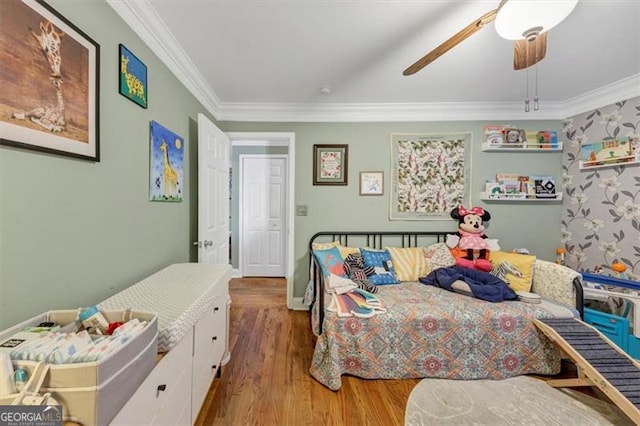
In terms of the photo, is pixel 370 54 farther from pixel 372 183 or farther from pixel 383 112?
pixel 372 183

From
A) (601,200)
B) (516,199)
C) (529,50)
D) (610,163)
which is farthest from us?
(516,199)

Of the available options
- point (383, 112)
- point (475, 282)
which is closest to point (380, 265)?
point (475, 282)

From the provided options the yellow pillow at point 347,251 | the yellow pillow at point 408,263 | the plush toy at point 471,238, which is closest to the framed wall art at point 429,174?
the plush toy at point 471,238

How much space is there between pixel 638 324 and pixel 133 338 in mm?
3351

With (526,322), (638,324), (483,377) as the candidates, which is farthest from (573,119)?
(483,377)

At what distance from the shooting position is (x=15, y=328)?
2.73 ft

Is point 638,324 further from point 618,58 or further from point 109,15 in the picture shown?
point 109,15

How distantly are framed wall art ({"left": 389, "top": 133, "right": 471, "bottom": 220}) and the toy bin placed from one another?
9.03 feet

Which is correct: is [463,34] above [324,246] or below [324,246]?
above

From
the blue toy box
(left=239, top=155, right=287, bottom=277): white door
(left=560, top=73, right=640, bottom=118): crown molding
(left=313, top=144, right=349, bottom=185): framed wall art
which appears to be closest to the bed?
the blue toy box

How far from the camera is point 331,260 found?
261 cm

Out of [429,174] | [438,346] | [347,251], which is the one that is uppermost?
[429,174]

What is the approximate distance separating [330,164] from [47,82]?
2388 mm

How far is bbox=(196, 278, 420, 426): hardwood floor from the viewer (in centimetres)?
155
